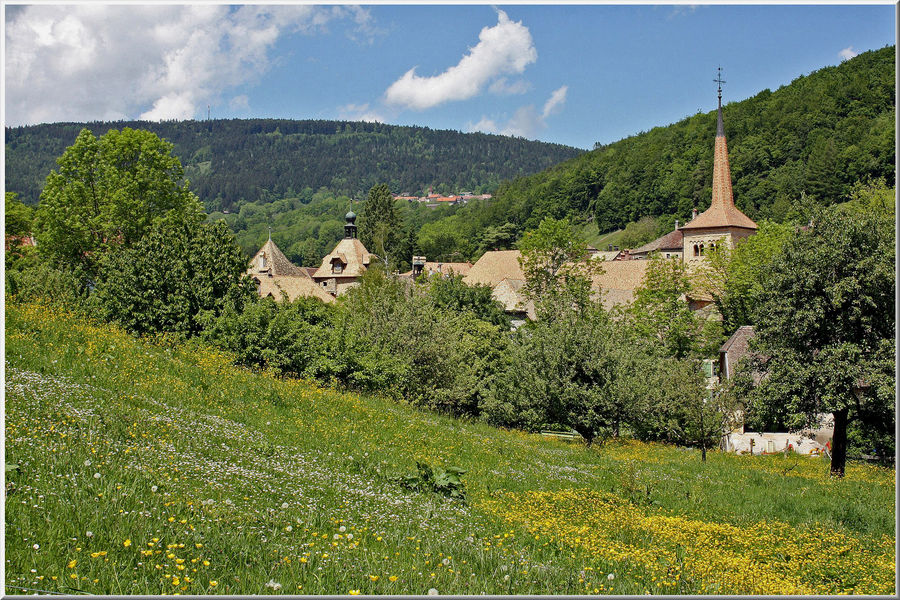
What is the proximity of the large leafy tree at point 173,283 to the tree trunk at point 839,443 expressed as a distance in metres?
19.5

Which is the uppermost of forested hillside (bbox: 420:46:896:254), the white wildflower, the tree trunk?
forested hillside (bbox: 420:46:896:254)

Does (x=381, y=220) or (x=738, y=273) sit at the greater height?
(x=381, y=220)

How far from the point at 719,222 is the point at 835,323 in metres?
52.5

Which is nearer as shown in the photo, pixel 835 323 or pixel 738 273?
pixel 835 323

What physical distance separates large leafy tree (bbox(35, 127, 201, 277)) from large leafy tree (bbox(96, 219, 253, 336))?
988 cm

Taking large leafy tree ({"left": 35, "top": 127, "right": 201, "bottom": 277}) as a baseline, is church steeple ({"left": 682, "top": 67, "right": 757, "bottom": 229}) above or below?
above

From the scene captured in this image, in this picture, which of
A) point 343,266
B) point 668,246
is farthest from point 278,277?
point 668,246

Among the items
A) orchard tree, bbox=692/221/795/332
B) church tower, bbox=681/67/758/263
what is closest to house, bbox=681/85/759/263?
church tower, bbox=681/67/758/263

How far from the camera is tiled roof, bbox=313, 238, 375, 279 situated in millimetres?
79812

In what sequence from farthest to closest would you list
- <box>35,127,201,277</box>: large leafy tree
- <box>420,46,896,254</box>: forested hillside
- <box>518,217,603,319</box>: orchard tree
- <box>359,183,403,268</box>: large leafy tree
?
1. <box>359,183,403,268</box>: large leafy tree
2. <box>420,46,896,254</box>: forested hillside
3. <box>518,217,603,319</box>: orchard tree
4. <box>35,127,201,277</box>: large leafy tree

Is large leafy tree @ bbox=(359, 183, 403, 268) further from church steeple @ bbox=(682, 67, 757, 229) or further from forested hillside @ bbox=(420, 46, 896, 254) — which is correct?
church steeple @ bbox=(682, 67, 757, 229)

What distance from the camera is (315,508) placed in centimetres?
677

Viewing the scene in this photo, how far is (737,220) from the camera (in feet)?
229

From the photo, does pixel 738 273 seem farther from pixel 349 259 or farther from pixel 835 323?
pixel 349 259
